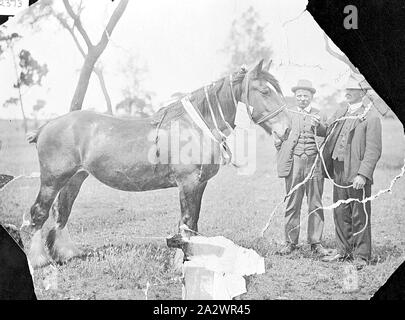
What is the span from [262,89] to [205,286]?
3.08 ft

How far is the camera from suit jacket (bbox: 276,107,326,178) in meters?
2.55

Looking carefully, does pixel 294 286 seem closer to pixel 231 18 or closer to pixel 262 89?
pixel 262 89

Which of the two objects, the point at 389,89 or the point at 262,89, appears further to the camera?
the point at 389,89

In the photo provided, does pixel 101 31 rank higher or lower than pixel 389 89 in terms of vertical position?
higher

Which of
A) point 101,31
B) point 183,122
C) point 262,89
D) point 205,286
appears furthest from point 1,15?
point 205,286

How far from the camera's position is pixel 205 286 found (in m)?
2.57

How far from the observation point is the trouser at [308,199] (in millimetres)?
2553

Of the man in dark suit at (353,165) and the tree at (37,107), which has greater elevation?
the tree at (37,107)

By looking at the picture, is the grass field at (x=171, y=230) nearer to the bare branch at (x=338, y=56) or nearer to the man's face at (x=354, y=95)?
the man's face at (x=354, y=95)

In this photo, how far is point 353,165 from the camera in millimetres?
2555

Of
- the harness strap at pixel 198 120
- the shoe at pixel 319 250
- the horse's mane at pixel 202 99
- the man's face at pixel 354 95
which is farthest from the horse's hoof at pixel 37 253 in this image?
the man's face at pixel 354 95

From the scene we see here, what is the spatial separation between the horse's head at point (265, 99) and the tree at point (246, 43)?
71mm

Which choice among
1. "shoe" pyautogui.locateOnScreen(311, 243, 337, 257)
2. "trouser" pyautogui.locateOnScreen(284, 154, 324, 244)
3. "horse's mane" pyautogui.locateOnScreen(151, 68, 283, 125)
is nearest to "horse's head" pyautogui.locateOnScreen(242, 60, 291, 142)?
"horse's mane" pyautogui.locateOnScreen(151, 68, 283, 125)
